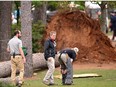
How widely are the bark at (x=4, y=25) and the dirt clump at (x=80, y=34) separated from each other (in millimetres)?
2526

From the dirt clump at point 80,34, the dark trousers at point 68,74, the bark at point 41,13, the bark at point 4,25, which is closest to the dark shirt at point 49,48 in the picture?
the dark trousers at point 68,74

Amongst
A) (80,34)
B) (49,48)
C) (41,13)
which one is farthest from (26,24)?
(41,13)

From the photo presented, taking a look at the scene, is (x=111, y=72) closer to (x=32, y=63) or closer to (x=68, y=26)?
(x=32, y=63)

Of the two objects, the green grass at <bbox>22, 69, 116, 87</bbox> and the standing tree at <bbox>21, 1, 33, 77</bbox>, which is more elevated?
the standing tree at <bbox>21, 1, 33, 77</bbox>

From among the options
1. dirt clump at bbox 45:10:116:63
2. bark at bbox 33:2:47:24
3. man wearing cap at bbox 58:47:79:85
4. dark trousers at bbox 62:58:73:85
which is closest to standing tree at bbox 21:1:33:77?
man wearing cap at bbox 58:47:79:85

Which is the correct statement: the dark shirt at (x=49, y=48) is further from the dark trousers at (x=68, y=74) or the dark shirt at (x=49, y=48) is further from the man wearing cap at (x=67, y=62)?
the dark trousers at (x=68, y=74)

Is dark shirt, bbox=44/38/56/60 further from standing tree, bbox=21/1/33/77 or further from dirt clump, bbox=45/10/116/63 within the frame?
dirt clump, bbox=45/10/116/63

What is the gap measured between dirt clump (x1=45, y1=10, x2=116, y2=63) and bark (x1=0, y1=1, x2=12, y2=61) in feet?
8.29

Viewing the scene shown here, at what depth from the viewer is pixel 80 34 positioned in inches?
1022

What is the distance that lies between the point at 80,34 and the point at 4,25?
3974 millimetres

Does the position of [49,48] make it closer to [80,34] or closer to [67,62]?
[67,62]

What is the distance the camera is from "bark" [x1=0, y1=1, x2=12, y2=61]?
24.4m

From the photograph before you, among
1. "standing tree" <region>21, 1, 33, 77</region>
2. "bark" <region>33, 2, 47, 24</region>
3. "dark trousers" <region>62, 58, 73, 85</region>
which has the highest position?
"standing tree" <region>21, 1, 33, 77</region>

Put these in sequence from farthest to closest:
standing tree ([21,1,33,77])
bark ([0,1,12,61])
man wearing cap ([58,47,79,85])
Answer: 1. bark ([0,1,12,61])
2. standing tree ([21,1,33,77])
3. man wearing cap ([58,47,79,85])
